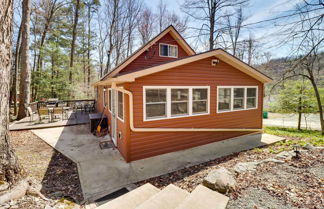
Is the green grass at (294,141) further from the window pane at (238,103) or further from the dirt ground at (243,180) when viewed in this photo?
the window pane at (238,103)

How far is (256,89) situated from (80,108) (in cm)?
1373

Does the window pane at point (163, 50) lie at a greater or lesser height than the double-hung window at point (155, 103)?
greater

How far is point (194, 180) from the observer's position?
365 centimetres

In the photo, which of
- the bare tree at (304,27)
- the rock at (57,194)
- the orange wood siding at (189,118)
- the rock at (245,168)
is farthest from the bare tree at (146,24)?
the rock at (57,194)

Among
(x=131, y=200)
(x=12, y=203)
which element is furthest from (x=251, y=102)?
(x=12, y=203)

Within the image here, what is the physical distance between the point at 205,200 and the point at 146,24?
776 inches

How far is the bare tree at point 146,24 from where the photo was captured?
18.6 m

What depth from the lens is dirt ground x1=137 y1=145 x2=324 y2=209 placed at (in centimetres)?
242

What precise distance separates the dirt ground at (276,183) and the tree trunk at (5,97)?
2475mm

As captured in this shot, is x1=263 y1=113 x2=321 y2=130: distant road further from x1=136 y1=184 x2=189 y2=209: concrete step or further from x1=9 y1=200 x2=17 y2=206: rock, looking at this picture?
x1=9 y1=200 x2=17 y2=206: rock

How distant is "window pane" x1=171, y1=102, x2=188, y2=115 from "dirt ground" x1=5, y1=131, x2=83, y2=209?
3.38 meters

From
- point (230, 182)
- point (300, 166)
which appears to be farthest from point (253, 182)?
point (300, 166)

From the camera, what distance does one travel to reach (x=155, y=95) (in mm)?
5066

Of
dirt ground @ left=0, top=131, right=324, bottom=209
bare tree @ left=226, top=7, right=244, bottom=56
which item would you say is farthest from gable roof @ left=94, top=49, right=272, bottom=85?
bare tree @ left=226, top=7, right=244, bottom=56
